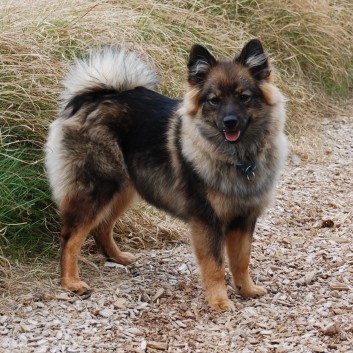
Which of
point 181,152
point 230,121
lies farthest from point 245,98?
point 181,152

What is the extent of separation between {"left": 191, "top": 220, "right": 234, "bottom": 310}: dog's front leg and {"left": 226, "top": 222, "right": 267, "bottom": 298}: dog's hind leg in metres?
0.17

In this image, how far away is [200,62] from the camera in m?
3.62

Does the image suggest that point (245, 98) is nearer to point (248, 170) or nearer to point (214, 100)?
point (214, 100)

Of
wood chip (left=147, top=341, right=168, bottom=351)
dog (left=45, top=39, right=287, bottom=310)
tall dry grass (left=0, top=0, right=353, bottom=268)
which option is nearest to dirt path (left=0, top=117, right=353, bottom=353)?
wood chip (left=147, top=341, right=168, bottom=351)

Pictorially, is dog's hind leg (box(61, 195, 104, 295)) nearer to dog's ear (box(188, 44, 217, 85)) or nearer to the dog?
the dog

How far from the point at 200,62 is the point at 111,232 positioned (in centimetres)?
122

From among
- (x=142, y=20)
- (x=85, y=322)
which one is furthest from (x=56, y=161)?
(x=142, y=20)

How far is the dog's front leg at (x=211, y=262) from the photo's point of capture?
11.7 ft

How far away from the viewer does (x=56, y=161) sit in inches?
151

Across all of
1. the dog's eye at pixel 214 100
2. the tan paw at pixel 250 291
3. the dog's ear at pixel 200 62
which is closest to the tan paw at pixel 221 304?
the tan paw at pixel 250 291

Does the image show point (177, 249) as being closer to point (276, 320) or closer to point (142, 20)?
point (276, 320)

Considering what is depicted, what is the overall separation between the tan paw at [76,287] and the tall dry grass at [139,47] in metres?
0.41

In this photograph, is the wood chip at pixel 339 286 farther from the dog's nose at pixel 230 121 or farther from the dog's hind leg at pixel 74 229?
the dog's hind leg at pixel 74 229

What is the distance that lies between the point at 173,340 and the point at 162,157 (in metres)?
1.04
